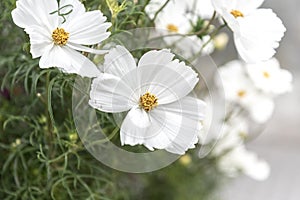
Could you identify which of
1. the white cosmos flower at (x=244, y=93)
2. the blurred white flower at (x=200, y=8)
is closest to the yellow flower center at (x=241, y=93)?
the white cosmos flower at (x=244, y=93)

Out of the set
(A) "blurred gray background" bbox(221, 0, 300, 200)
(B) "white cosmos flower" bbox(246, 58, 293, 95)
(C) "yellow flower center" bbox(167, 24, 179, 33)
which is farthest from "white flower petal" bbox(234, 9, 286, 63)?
(A) "blurred gray background" bbox(221, 0, 300, 200)

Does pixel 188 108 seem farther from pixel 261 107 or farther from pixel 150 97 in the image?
pixel 261 107

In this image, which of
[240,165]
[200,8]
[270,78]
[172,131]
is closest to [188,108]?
[172,131]

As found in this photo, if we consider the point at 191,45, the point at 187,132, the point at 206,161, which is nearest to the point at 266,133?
the point at 206,161

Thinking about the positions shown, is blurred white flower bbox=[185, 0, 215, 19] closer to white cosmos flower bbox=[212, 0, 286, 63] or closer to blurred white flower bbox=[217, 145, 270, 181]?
white cosmos flower bbox=[212, 0, 286, 63]

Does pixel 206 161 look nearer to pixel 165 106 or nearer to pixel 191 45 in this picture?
pixel 191 45
